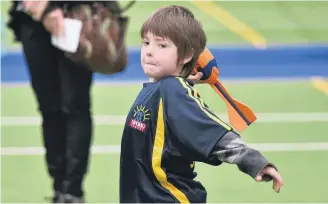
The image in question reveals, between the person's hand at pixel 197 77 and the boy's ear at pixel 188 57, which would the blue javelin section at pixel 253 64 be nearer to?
the person's hand at pixel 197 77

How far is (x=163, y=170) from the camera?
105 inches

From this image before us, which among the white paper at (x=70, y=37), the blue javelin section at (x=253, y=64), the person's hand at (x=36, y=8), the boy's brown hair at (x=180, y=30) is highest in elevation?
the person's hand at (x=36, y=8)

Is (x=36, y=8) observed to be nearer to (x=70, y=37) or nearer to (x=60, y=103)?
(x=70, y=37)

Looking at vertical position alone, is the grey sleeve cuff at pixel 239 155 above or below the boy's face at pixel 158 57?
below

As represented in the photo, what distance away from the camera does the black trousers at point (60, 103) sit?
2.34 meters

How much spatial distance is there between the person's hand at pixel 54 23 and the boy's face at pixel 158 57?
481mm

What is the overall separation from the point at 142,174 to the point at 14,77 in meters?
4.59

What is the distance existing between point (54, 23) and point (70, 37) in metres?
0.05

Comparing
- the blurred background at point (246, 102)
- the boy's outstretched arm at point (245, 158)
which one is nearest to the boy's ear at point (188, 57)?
the boy's outstretched arm at point (245, 158)

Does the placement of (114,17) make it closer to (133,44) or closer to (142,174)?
(142,174)

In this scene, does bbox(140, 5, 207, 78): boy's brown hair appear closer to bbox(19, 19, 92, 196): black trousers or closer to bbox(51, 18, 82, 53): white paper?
bbox(19, 19, 92, 196): black trousers

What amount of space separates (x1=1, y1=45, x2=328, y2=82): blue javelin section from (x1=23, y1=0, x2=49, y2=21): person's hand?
446cm

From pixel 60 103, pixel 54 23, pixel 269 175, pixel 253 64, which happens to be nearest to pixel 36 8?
pixel 54 23

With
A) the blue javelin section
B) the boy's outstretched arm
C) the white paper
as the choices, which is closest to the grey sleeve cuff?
the boy's outstretched arm
